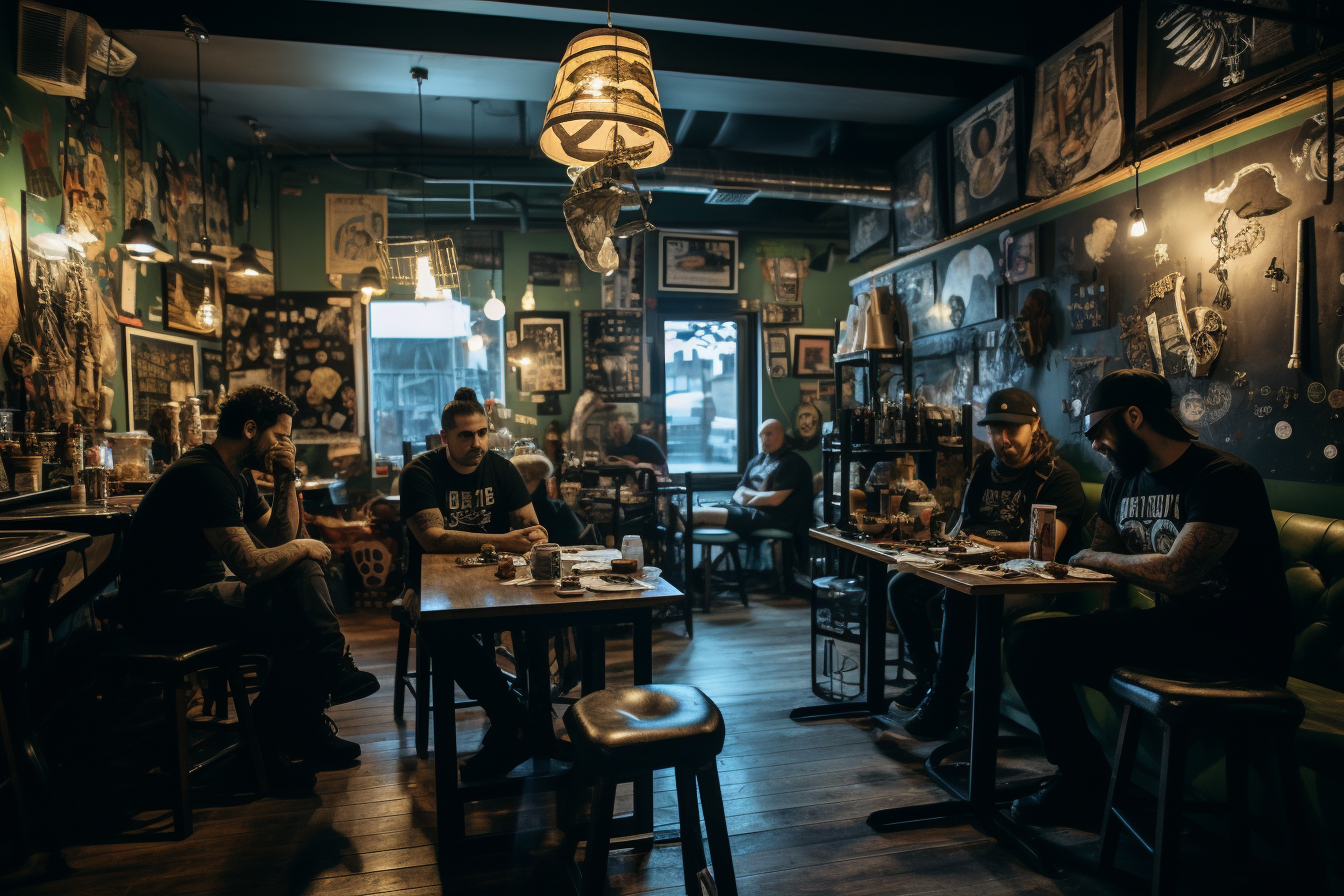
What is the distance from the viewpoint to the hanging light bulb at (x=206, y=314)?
5347 mm

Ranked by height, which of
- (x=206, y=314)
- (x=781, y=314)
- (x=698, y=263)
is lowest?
(x=206, y=314)

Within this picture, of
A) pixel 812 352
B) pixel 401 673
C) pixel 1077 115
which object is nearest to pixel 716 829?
pixel 401 673

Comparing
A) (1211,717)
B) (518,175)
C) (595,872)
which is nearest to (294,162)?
(518,175)

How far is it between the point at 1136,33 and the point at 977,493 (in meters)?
2.45

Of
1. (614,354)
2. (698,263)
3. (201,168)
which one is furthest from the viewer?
(698,263)

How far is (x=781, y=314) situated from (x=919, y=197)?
2.39 m

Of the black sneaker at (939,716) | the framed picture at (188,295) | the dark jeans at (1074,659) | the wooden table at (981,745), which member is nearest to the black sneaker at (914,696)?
the black sneaker at (939,716)

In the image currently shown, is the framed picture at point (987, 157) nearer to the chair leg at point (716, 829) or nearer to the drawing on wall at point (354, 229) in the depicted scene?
the chair leg at point (716, 829)

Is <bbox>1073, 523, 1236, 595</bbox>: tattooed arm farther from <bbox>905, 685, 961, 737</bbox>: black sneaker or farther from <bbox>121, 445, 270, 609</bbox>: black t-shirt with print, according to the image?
<bbox>121, 445, 270, 609</bbox>: black t-shirt with print

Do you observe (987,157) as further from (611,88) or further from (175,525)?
(175,525)

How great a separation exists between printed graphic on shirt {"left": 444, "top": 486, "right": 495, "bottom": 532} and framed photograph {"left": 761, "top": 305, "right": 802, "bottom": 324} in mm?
4922

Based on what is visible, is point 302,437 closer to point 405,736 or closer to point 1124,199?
point 405,736

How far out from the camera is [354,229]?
22.7 ft

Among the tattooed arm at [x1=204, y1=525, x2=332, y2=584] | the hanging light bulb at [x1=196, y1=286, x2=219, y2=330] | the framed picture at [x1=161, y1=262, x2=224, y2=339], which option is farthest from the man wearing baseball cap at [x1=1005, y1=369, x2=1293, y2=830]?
the framed picture at [x1=161, y1=262, x2=224, y2=339]
